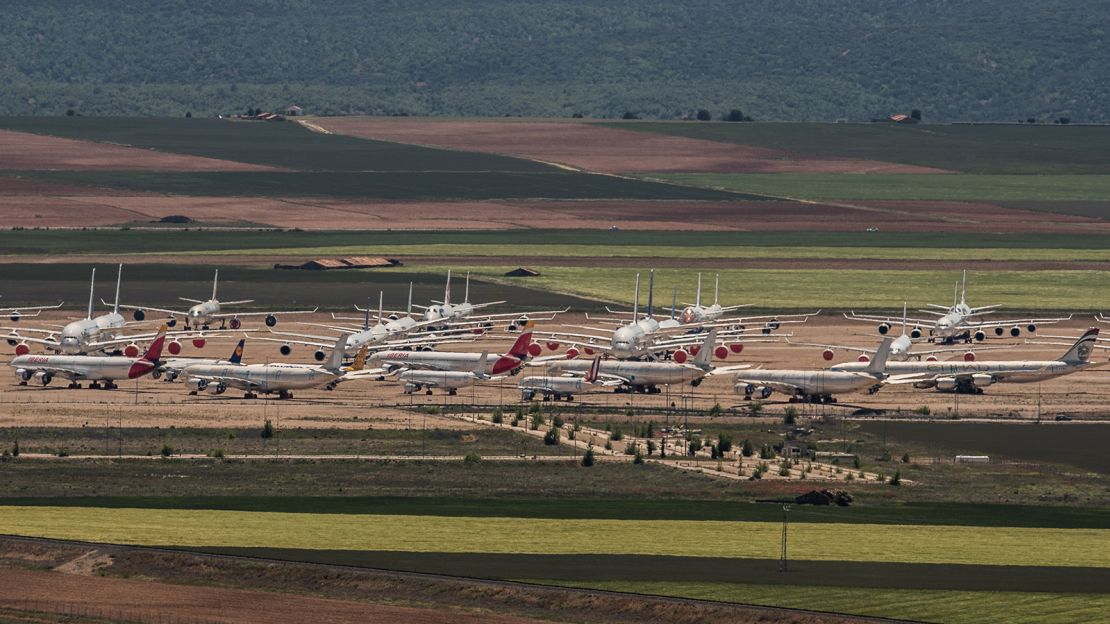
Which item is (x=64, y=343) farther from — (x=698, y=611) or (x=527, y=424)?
(x=698, y=611)

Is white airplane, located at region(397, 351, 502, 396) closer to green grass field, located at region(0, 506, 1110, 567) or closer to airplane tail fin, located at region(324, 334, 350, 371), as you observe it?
airplane tail fin, located at region(324, 334, 350, 371)

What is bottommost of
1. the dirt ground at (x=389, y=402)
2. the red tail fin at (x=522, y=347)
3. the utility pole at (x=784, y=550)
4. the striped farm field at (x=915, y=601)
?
the striped farm field at (x=915, y=601)

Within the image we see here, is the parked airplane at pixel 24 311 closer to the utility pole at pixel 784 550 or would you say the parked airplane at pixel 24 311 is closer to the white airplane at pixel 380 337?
the white airplane at pixel 380 337

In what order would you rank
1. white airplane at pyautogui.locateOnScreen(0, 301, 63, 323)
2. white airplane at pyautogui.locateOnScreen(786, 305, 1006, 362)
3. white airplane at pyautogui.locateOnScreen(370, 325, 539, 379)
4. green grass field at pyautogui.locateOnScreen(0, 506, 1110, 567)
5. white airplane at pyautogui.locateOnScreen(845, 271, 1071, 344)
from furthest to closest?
white airplane at pyautogui.locateOnScreen(0, 301, 63, 323)
white airplane at pyautogui.locateOnScreen(845, 271, 1071, 344)
white airplane at pyautogui.locateOnScreen(786, 305, 1006, 362)
white airplane at pyautogui.locateOnScreen(370, 325, 539, 379)
green grass field at pyautogui.locateOnScreen(0, 506, 1110, 567)

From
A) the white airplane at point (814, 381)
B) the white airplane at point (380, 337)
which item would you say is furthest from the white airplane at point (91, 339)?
the white airplane at point (814, 381)

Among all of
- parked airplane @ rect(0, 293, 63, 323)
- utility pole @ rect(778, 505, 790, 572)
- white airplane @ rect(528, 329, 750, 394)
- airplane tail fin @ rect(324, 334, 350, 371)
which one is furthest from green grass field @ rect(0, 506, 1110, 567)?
parked airplane @ rect(0, 293, 63, 323)
